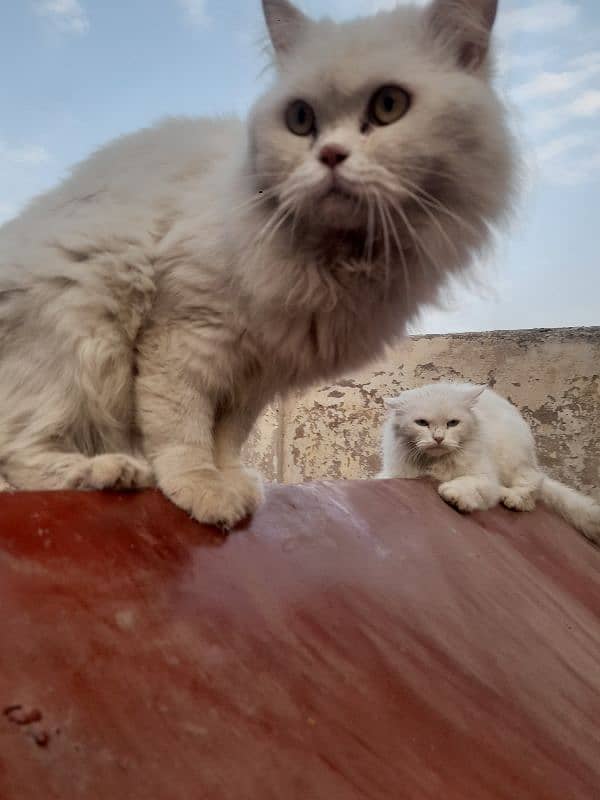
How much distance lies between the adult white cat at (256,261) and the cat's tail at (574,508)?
100cm

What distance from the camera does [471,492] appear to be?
1.72 metres

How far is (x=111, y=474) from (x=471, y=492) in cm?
100

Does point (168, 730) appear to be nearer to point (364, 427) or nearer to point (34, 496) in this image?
point (34, 496)

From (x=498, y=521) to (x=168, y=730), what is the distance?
4.15ft

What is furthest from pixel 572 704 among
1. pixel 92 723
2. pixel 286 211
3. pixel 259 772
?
pixel 286 211

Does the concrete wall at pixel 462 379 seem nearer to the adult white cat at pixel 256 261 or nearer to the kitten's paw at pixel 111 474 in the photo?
the adult white cat at pixel 256 261

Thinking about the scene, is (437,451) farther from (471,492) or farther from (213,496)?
(213,496)

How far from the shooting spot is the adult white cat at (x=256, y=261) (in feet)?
3.53

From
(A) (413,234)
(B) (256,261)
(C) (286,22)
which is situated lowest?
(B) (256,261)

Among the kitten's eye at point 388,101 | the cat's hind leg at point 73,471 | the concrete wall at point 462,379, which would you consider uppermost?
the kitten's eye at point 388,101

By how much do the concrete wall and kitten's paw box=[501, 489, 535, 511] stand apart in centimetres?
128

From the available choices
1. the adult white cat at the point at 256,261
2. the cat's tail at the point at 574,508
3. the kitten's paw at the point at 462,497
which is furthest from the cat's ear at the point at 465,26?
the cat's tail at the point at 574,508

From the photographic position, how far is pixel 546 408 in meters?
3.16

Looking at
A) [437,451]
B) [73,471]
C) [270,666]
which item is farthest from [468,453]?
[270,666]
